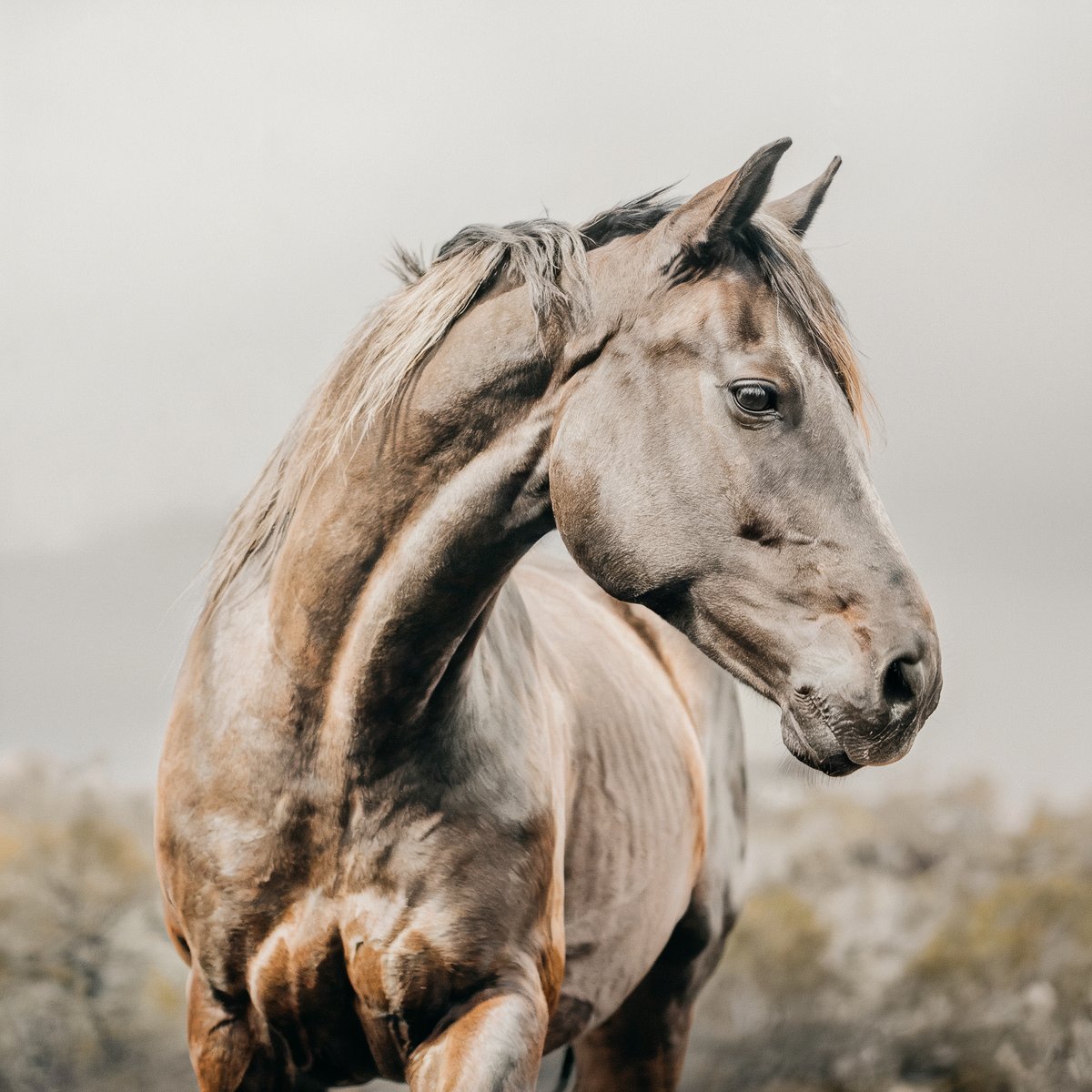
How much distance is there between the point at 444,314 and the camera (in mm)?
1672

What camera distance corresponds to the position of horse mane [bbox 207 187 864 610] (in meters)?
1.57

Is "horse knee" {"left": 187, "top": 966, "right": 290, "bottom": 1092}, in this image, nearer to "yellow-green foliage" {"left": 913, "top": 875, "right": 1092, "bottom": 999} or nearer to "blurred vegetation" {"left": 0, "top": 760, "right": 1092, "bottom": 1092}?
"blurred vegetation" {"left": 0, "top": 760, "right": 1092, "bottom": 1092}

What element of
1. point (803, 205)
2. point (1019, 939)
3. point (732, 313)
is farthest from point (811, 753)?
point (1019, 939)

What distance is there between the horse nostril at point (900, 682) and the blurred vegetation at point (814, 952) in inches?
185

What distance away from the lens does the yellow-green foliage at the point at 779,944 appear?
591 cm

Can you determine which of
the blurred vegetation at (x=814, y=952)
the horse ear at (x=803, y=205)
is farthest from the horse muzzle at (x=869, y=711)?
the blurred vegetation at (x=814, y=952)

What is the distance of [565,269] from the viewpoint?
5.26ft

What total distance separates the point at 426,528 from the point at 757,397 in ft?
1.43

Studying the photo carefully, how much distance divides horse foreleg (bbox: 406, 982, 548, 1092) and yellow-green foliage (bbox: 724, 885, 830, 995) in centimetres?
435

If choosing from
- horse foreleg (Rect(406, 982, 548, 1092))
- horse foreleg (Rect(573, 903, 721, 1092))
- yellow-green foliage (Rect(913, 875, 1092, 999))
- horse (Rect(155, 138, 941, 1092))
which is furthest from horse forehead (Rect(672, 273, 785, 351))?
yellow-green foliage (Rect(913, 875, 1092, 999))

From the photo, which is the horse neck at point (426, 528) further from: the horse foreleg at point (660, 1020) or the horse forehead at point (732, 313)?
the horse foreleg at point (660, 1020)

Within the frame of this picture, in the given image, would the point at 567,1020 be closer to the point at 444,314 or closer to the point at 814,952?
the point at 444,314

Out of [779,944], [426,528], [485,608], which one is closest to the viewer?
[426,528]

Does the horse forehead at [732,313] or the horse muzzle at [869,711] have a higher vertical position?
the horse forehead at [732,313]
